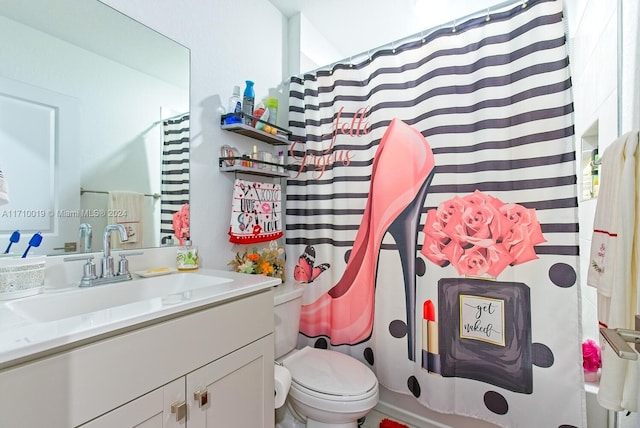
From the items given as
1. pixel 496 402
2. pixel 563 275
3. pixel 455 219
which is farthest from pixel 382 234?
pixel 496 402

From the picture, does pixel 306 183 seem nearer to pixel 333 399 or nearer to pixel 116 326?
pixel 333 399

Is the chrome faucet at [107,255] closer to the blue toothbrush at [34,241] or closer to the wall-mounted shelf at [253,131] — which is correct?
the blue toothbrush at [34,241]

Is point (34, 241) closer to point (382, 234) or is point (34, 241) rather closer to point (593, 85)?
point (382, 234)

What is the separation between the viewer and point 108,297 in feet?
3.36

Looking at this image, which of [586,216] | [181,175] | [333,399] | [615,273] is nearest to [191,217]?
[181,175]

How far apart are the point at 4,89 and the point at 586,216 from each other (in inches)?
95.3

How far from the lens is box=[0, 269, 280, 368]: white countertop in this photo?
543mm

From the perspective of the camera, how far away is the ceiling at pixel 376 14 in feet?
5.98

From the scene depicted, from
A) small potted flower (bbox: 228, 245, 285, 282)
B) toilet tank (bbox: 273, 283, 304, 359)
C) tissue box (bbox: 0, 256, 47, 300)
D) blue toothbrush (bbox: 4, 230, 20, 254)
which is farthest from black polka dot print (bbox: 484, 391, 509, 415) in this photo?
blue toothbrush (bbox: 4, 230, 20, 254)

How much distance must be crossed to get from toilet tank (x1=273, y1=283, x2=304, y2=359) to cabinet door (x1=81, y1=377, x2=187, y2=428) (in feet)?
2.19

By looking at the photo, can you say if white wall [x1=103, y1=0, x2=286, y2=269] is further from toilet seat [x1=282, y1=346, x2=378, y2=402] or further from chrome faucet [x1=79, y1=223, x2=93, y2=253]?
toilet seat [x1=282, y1=346, x2=378, y2=402]

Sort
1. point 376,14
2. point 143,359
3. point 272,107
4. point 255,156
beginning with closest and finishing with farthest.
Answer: point 143,359, point 255,156, point 272,107, point 376,14

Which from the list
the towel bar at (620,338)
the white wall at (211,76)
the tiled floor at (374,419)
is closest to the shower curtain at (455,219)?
the tiled floor at (374,419)

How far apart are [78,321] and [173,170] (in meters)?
0.83
